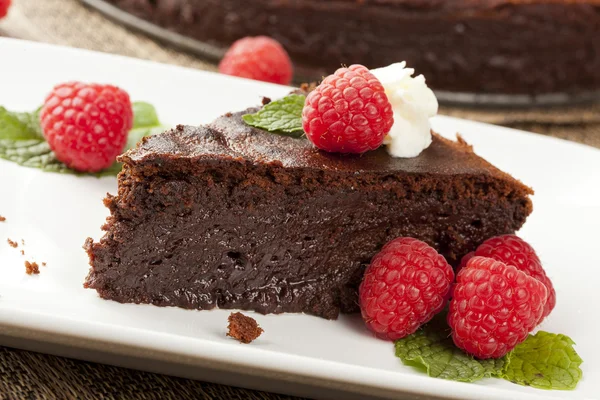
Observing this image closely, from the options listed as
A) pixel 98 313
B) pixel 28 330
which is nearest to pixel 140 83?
pixel 98 313

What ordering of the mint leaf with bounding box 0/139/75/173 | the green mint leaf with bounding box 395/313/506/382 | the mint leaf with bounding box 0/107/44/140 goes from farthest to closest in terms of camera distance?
1. the mint leaf with bounding box 0/107/44/140
2. the mint leaf with bounding box 0/139/75/173
3. the green mint leaf with bounding box 395/313/506/382

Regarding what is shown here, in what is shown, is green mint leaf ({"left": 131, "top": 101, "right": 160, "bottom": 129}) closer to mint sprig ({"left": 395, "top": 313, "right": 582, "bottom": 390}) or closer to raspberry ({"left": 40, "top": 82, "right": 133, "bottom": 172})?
raspberry ({"left": 40, "top": 82, "right": 133, "bottom": 172})

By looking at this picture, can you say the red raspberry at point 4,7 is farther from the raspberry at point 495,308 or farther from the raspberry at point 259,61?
the raspberry at point 495,308

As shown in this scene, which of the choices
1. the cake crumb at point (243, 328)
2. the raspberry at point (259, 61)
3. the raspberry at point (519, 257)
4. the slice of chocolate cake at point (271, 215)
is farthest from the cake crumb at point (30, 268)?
the raspberry at point (259, 61)

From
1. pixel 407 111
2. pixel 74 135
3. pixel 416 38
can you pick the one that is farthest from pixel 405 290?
pixel 416 38

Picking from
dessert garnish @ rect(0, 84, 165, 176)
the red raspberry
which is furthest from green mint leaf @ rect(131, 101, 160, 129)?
the red raspberry

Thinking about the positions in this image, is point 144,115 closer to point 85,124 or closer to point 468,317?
point 85,124
